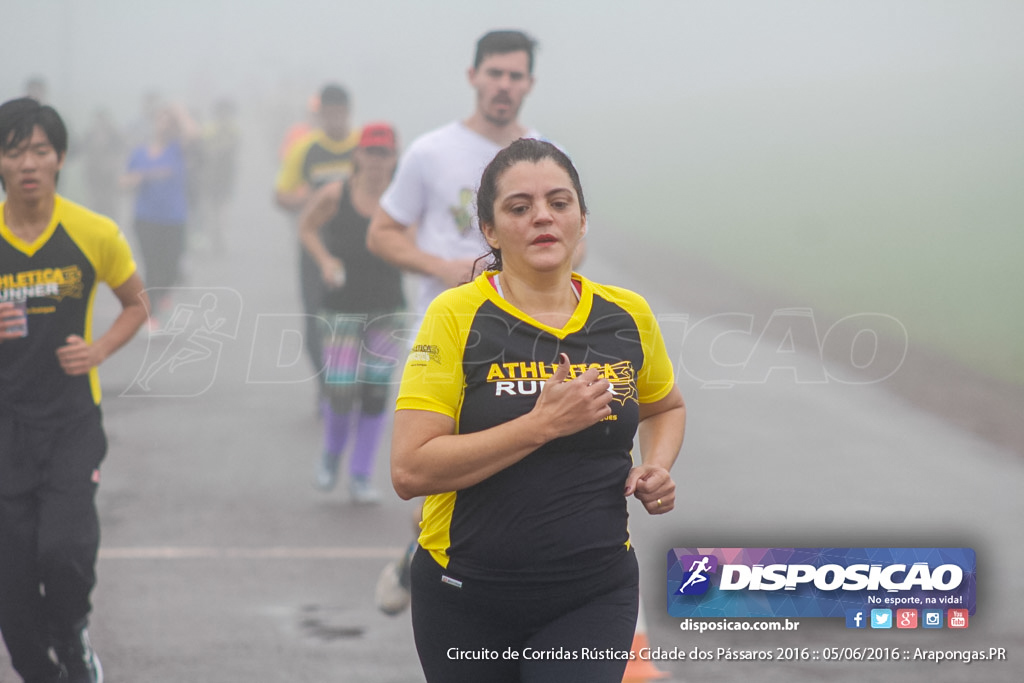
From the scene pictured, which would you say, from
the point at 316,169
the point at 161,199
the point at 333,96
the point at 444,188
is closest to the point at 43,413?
the point at 444,188

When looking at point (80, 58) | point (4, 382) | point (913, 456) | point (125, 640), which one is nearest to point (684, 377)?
point (913, 456)

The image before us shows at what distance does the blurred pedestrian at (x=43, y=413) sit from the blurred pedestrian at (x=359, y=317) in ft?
9.95

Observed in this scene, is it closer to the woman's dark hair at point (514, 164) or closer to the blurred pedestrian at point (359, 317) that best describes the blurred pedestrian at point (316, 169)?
the blurred pedestrian at point (359, 317)

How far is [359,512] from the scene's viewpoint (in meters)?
7.36

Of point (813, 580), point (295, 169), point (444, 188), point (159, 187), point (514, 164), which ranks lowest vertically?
point (813, 580)

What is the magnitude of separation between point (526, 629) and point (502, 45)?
2850 mm

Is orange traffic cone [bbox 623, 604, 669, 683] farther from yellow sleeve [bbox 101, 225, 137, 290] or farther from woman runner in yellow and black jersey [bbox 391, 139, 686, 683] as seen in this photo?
yellow sleeve [bbox 101, 225, 137, 290]

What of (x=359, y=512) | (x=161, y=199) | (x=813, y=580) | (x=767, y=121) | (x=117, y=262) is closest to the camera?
(x=117, y=262)

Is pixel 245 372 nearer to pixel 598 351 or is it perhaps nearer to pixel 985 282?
pixel 598 351

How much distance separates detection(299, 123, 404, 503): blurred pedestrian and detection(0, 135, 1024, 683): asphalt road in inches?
12.9

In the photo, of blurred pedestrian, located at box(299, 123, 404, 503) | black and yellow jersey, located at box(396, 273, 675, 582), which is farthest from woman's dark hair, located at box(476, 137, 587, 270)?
blurred pedestrian, located at box(299, 123, 404, 503)

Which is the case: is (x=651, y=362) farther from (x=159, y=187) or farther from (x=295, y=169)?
(x=159, y=187)

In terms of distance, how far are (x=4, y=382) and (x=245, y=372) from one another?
301 inches

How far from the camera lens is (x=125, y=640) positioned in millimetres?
5223
